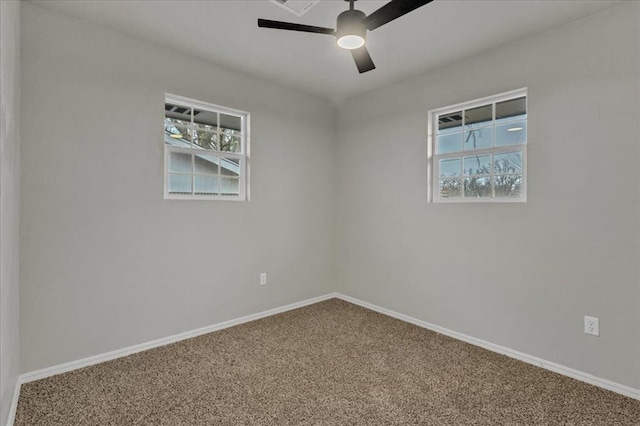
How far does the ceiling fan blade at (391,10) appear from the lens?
1.54 metres

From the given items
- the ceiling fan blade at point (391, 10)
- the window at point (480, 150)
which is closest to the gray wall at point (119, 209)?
the window at point (480, 150)

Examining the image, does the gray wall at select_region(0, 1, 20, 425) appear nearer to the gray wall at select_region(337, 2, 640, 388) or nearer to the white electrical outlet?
the gray wall at select_region(337, 2, 640, 388)

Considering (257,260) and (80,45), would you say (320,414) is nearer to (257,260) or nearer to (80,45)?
(257,260)

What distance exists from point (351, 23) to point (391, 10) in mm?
213

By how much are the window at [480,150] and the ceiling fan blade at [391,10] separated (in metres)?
1.60

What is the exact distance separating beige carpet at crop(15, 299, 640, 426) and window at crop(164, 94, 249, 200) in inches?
56.6

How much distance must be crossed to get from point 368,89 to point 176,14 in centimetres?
216

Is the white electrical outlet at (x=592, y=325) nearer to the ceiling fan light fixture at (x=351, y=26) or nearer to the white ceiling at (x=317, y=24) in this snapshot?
the white ceiling at (x=317, y=24)

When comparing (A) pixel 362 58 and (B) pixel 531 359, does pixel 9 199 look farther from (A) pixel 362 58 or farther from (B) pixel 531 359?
(B) pixel 531 359

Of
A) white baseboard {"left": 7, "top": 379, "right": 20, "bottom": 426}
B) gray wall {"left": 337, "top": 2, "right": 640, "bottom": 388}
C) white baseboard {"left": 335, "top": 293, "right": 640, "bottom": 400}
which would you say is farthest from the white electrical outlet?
white baseboard {"left": 7, "top": 379, "right": 20, "bottom": 426}

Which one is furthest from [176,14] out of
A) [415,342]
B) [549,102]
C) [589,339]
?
[589,339]

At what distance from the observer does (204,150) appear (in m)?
3.14

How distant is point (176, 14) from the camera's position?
7.70 feet

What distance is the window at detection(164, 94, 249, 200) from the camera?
294 centimetres
